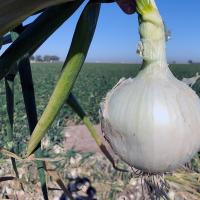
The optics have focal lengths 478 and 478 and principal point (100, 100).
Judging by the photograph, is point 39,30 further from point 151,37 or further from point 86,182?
point 86,182

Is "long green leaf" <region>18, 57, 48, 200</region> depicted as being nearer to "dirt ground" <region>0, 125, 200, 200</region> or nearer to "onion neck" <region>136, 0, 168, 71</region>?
"onion neck" <region>136, 0, 168, 71</region>

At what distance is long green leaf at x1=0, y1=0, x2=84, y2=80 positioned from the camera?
1.93ft

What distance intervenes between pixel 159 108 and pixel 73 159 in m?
2.96

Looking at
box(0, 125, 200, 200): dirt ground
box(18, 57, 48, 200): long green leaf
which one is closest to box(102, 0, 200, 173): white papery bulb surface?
box(18, 57, 48, 200): long green leaf

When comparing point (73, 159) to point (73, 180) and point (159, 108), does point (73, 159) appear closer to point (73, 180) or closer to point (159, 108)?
point (73, 180)

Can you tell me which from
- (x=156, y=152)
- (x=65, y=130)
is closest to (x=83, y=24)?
(x=156, y=152)

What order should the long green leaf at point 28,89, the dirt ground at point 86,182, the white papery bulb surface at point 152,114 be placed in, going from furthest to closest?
the dirt ground at point 86,182, the long green leaf at point 28,89, the white papery bulb surface at point 152,114

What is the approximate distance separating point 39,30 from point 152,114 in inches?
7.2

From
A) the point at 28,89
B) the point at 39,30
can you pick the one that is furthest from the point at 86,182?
the point at 39,30

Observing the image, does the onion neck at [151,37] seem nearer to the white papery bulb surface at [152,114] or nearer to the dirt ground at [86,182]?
the white papery bulb surface at [152,114]

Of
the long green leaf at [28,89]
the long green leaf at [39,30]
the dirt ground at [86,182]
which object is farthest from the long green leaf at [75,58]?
the dirt ground at [86,182]

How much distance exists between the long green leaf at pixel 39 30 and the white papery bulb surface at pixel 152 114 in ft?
0.32

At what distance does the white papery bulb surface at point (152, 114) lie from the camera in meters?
0.52

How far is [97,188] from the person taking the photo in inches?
121
